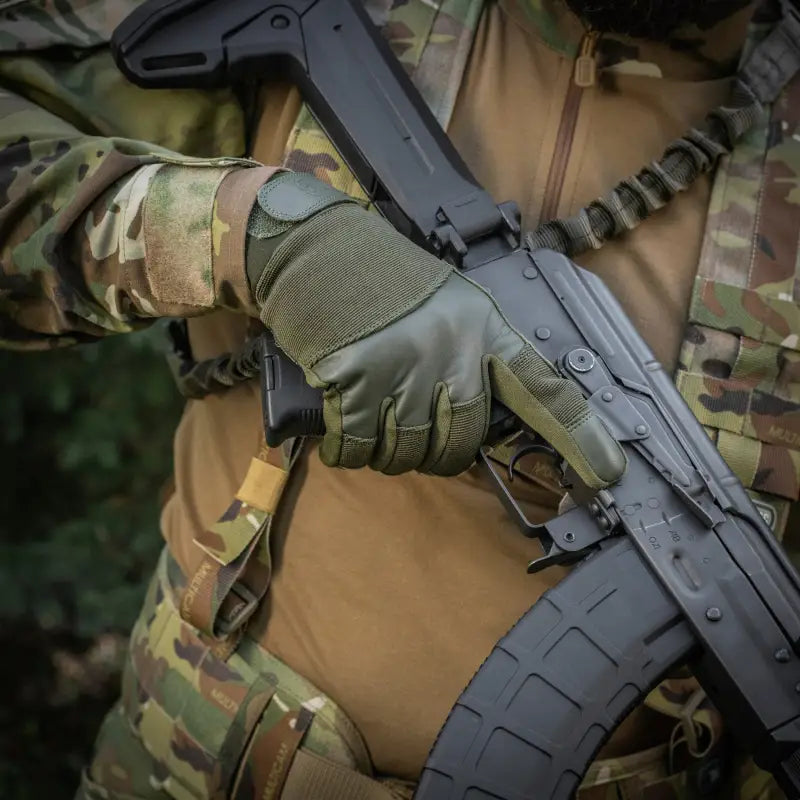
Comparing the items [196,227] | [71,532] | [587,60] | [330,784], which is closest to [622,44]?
[587,60]

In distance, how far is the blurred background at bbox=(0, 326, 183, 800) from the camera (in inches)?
99.9

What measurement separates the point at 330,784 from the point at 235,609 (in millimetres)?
303

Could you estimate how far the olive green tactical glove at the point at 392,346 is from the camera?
131 cm

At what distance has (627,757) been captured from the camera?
5.45 ft

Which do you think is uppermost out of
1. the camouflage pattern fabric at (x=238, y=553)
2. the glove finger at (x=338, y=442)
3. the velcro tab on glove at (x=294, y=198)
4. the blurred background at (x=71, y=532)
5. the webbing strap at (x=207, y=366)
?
the velcro tab on glove at (x=294, y=198)

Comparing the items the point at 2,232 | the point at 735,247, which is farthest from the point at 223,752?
the point at 735,247

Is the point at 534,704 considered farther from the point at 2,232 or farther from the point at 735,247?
the point at 2,232

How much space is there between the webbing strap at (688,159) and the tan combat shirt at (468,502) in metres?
0.04

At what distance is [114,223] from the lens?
143cm

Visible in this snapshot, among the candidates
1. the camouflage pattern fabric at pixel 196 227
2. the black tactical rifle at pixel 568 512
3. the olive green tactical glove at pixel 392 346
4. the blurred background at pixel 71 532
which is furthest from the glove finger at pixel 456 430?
the blurred background at pixel 71 532

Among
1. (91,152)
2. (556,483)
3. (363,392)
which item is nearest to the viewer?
(363,392)

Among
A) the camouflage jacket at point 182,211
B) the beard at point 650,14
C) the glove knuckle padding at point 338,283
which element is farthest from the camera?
the beard at point 650,14

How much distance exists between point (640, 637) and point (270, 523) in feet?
1.93

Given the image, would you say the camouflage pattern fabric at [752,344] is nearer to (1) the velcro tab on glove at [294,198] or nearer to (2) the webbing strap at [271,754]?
(1) the velcro tab on glove at [294,198]
